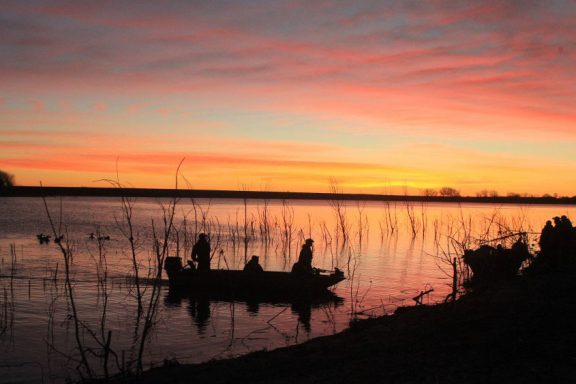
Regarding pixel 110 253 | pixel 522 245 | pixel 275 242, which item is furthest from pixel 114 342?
pixel 275 242

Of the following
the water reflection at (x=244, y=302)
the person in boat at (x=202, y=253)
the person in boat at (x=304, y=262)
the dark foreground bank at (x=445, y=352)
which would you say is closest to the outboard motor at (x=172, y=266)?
the water reflection at (x=244, y=302)

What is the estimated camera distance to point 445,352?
8086 mm

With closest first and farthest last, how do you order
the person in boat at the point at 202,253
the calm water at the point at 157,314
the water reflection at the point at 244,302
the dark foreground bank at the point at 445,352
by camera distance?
the dark foreground bank at the point at 445,352, the calm water at the point at 157,314, the water reflection at the point at 244,302, the person in boat at the point at 202,253

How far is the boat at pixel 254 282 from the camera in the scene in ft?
65.1

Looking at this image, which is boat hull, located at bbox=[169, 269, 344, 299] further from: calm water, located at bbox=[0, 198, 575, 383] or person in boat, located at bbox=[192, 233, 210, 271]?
calm water, located at bbox=[0, 198, 575, 383]

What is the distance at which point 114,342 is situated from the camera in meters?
13.4

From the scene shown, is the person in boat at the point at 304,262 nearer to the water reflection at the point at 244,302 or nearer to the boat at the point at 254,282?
the boat at the point at 254,282

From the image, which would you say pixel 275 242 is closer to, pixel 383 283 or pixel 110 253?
pixel 110 253

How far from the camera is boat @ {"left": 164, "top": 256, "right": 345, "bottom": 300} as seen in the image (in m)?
19.8

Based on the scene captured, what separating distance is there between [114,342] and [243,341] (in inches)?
121

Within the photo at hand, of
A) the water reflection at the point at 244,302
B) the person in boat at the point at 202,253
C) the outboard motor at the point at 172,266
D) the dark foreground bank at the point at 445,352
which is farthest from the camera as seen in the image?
Answer: the outboard motor at the point at 172,266

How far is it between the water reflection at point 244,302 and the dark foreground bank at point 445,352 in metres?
6.38

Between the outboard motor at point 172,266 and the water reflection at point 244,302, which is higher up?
the outboard motor at point 172,266

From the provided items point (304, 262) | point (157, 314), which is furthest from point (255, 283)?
point (157, 314)
